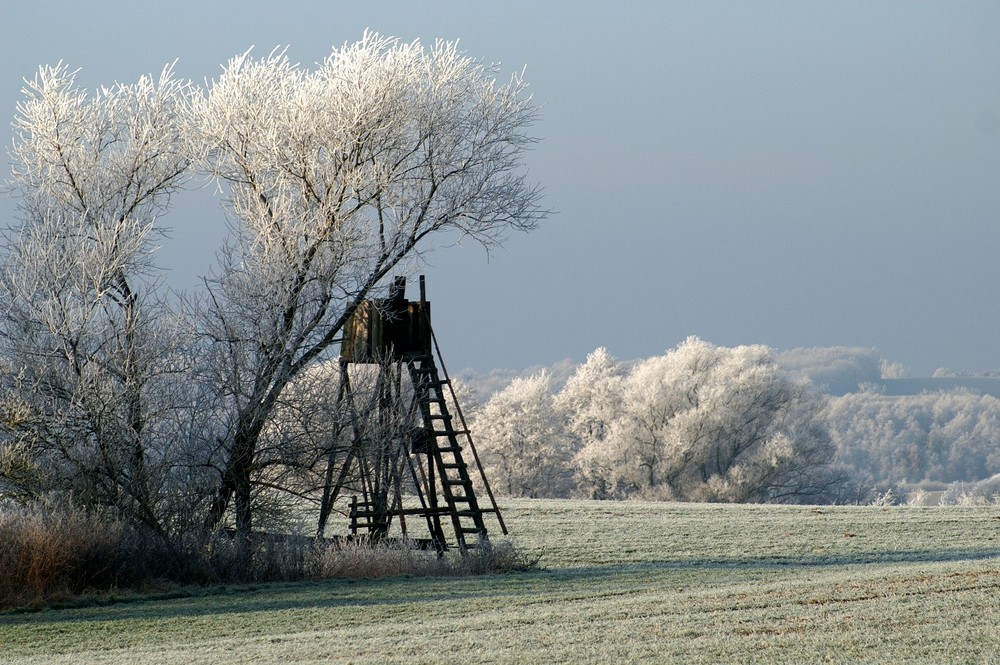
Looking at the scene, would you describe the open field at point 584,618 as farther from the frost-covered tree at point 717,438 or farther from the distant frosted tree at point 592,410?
the distant frosted tree at point 592,410

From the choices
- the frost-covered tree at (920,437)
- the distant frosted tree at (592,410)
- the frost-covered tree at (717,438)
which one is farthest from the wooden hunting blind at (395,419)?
the frost-covered tree at (920,437)

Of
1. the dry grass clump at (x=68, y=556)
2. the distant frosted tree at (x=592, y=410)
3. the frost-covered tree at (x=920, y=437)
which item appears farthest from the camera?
the frost-covered tree at (x=920, y=437)

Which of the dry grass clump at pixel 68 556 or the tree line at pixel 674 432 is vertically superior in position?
the tree line at pixel 674 432

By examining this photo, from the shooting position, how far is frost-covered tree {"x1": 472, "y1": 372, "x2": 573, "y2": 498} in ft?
212

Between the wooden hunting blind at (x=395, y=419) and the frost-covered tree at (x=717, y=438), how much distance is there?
3843 centimetres

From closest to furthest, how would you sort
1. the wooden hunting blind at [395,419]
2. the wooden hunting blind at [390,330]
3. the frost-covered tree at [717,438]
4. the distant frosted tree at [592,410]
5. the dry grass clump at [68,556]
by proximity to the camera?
the dry grass clump at [68,556], the wooden hunting blind at [395,419], the wooden hunting blind at [390,330], the frost-covered tree at [717,438], the distant frosted tree at [592,410]

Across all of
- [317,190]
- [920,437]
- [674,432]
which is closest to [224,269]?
[317,190]

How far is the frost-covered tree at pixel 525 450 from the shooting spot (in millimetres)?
64625

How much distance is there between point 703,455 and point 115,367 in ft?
146

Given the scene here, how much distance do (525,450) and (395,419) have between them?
45970mm

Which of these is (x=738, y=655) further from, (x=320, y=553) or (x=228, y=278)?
(x=228, y=278)

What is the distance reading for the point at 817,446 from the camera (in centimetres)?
5812

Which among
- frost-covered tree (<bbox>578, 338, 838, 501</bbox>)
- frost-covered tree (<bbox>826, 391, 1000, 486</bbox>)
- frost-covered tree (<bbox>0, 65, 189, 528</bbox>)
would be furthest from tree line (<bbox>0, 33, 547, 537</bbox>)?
frost-covered tree (<bbox>826, 391, 1000, 486</bbox>)

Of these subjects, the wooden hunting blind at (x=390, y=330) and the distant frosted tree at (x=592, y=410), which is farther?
the distant frosted tree at (x=592, y=410)
